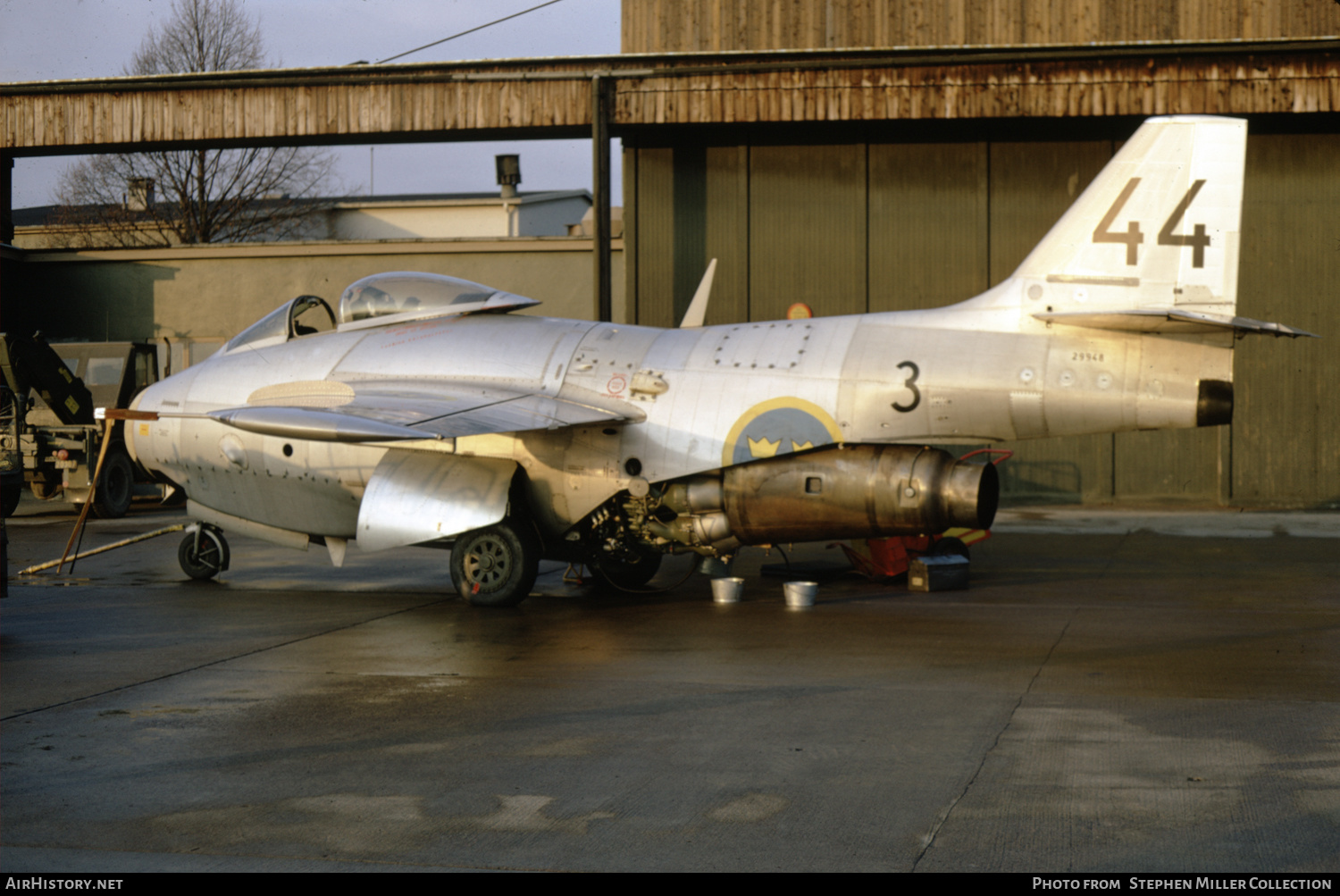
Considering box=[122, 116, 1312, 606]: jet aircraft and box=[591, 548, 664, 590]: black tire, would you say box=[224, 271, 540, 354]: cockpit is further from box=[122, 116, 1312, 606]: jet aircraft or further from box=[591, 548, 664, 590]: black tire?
box=[591, 548, 664, 590]: black tire

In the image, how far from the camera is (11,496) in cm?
1967

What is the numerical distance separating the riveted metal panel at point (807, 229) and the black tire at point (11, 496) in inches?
477

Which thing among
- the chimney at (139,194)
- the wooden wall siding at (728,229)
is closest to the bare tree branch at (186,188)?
the chimney at (139,194)

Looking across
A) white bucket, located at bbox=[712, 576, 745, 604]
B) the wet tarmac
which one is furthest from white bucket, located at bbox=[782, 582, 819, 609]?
white bucket, located at bbox=[712, 576, 745, 604]

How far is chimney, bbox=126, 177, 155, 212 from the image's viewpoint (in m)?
47.9

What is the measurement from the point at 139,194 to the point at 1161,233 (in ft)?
156

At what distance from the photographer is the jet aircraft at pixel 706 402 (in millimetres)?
9953

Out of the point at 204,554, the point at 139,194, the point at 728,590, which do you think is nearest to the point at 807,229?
the point at 728,590

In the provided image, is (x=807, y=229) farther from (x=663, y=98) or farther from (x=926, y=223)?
(x=663, y=98)

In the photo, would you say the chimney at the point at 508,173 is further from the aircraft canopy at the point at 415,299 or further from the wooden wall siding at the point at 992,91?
the aircraft canopy at the point at 415,299

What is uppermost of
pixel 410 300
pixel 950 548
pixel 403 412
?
pixel 410 300

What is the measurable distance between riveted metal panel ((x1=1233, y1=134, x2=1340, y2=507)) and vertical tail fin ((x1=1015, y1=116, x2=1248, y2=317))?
11988 millimetres

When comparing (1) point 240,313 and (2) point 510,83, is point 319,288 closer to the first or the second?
(1) point 240,313
